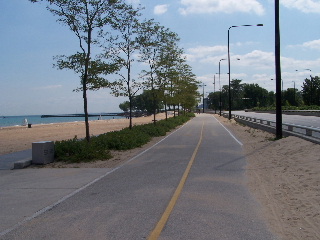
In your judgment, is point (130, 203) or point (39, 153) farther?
point (39, 153)

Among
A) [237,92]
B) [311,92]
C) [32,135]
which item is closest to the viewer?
[32,135]

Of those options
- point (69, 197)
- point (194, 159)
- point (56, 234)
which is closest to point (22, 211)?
point (69, 197)

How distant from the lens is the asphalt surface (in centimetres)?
576

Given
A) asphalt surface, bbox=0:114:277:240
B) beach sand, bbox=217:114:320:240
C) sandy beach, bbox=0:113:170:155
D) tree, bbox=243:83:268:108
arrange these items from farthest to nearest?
tree, bbox=243:83:268:108
sandy beach, bbox=0:113:170:155
beach sand, bbox=217:114:320:240
asphalt surface, bbox=0:114:277:240

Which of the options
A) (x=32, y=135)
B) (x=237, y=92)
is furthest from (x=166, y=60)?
(x=237, y=92)

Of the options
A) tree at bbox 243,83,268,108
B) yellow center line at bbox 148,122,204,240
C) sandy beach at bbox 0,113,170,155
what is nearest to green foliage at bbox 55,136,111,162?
yellow center line at bbox 148,122,204,240

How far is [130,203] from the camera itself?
747cm

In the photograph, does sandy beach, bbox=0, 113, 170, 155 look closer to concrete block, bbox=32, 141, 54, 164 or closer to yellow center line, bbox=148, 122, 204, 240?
concrete block, bbox=32, 141, 54, 164

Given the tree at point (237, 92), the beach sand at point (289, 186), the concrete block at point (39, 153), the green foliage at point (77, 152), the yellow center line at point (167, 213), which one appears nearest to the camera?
the yellow center line at point (167, 213)

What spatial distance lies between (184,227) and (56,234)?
1908 mm

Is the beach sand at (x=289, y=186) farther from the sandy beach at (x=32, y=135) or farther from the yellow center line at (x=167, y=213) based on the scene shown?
the sandy beach at (x=32, y=135)

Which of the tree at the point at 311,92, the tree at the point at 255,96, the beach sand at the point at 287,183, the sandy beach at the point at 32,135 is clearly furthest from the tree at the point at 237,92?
the beach sand at the point at 287,183

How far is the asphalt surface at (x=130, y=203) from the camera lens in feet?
18.9

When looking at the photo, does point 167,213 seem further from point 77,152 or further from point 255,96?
point 255,96
